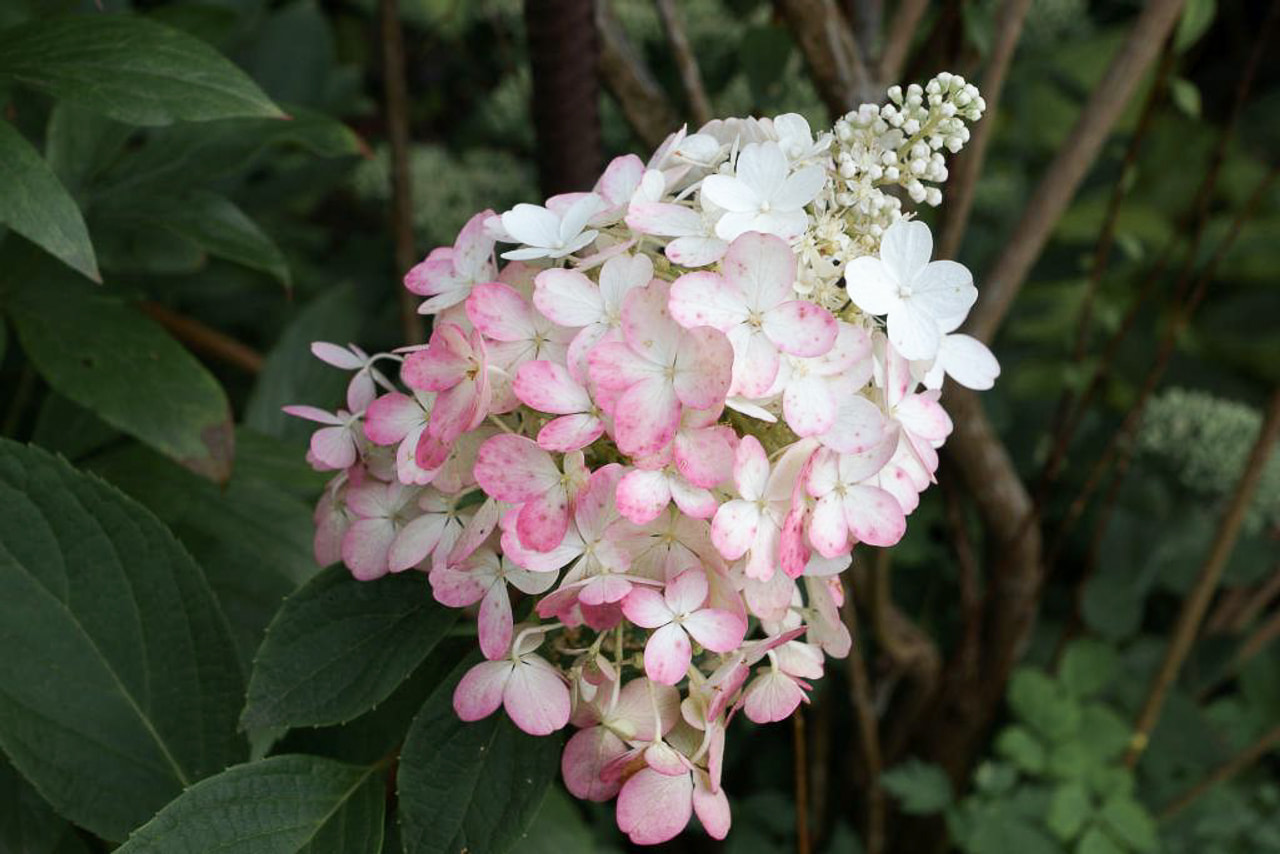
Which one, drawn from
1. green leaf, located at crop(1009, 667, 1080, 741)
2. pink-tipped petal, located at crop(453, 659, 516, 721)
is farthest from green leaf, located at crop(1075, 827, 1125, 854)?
pink-tipped petal, located at crop(453, 659, 516, 721)

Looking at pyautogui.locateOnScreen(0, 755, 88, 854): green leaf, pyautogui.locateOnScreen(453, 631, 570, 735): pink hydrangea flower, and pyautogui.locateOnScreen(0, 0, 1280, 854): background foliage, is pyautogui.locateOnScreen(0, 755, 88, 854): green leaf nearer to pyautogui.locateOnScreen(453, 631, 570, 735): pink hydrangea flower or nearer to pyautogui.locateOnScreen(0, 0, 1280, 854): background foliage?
pyautogui.locateOnScreen(0, 0, 1280, 854): background foliage

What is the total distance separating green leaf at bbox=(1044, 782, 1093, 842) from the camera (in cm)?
115

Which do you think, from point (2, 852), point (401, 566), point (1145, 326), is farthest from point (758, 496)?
point (1145, 326)

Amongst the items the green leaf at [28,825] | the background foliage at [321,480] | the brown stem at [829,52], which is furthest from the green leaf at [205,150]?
the green leaf at [28,825]

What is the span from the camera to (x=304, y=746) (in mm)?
701

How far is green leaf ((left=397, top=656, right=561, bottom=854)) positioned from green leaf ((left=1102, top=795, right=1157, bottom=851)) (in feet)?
2.69

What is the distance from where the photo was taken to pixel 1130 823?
116cm

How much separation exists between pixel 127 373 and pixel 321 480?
17 cm

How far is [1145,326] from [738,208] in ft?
4.44

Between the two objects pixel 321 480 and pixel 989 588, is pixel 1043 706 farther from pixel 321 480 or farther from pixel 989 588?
pixel 321 480

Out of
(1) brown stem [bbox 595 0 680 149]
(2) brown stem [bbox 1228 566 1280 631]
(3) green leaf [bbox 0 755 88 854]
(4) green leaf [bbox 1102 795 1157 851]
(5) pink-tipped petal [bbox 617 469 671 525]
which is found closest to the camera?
(5) pink-tipped petal [bbox 617 469 671 525]

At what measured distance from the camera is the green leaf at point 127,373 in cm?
83

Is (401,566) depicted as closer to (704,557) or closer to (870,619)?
(704,557)

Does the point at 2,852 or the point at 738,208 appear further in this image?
the point at 2,852
